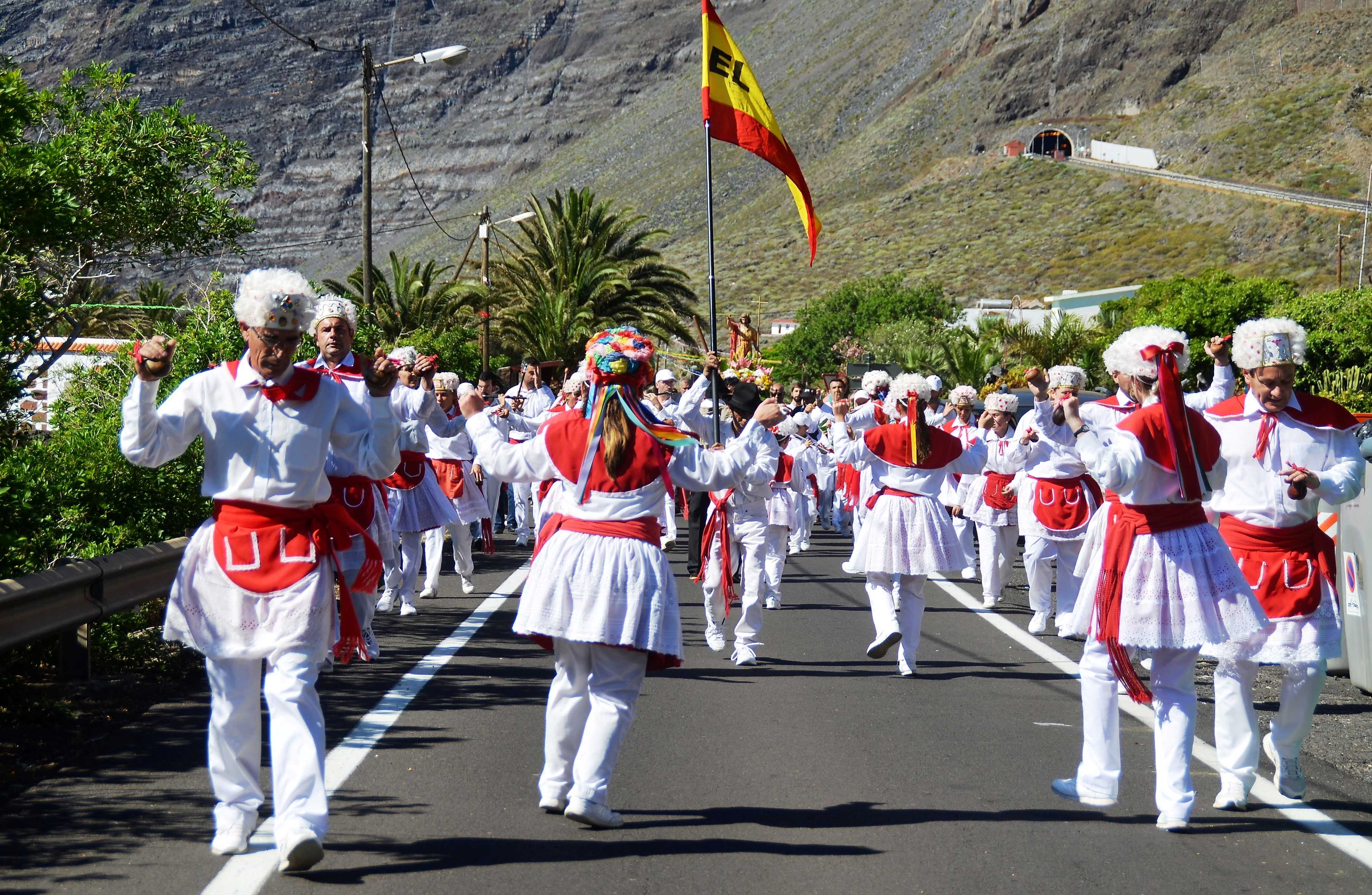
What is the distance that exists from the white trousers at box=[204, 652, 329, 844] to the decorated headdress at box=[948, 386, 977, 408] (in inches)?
369

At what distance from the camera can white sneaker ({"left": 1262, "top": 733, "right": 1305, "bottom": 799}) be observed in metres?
6.35

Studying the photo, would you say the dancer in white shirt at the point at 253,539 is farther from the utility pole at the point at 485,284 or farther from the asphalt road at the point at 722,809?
the utility pole at the point at 485,284

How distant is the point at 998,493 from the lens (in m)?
14.2

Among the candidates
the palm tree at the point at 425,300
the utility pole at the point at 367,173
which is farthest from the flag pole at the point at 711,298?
the palm tree at the point at 425,300

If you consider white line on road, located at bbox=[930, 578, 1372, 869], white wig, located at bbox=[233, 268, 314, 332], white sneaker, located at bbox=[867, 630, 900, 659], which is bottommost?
white line on road, located at bbox=[930, 578, 1372, 869]

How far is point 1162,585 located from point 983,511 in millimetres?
8548

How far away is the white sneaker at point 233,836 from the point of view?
519cm

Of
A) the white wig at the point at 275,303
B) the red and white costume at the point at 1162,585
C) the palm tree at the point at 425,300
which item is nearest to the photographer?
the white wig at the point at 275,303

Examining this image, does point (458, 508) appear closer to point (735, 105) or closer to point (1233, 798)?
point (735, 105)

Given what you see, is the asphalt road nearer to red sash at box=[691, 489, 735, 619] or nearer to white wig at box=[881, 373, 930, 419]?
red sash at box=[691, 489, 735, 619]

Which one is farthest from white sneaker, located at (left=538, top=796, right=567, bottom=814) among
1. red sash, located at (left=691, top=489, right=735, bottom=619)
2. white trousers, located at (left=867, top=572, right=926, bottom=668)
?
white trousers, located at (left=867, top=572, right=926, bottom=668)

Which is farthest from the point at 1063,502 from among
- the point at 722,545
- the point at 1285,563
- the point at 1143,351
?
the point at 1143,351

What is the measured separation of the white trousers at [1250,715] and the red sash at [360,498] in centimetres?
454

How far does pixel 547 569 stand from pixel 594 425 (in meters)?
0.61
